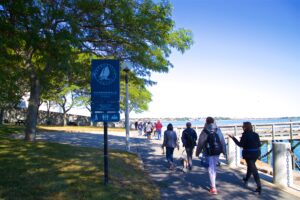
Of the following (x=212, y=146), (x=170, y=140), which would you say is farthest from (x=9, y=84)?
(x=212, y=146)

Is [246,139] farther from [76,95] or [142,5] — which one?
[76,95]

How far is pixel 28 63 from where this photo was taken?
13.7m

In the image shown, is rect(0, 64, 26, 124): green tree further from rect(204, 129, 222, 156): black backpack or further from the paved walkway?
rect(204, 129, 222, 156): black backpack

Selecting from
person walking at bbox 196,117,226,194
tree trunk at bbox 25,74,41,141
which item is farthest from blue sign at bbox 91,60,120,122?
tree trunk at bbox 25,74,41,141

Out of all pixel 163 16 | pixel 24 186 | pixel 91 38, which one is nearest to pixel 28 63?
pixel 91 38

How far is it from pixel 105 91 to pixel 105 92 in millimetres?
25

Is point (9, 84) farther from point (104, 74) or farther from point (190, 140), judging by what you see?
point (190, 140)

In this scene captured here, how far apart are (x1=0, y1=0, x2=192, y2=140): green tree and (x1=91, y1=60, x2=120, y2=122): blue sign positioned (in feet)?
6.16

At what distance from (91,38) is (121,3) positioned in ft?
9.46

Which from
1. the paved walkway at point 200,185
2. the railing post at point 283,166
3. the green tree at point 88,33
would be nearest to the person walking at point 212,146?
the paved walkway at point 200,185

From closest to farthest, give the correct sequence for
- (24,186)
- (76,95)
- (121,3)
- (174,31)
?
(24,186), (121,3), (174,31), (76,95)

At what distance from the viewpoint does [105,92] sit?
7.28 m

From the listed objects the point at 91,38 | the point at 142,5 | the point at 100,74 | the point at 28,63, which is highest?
the point at 142,5

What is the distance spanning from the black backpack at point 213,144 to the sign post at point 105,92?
239 cm
